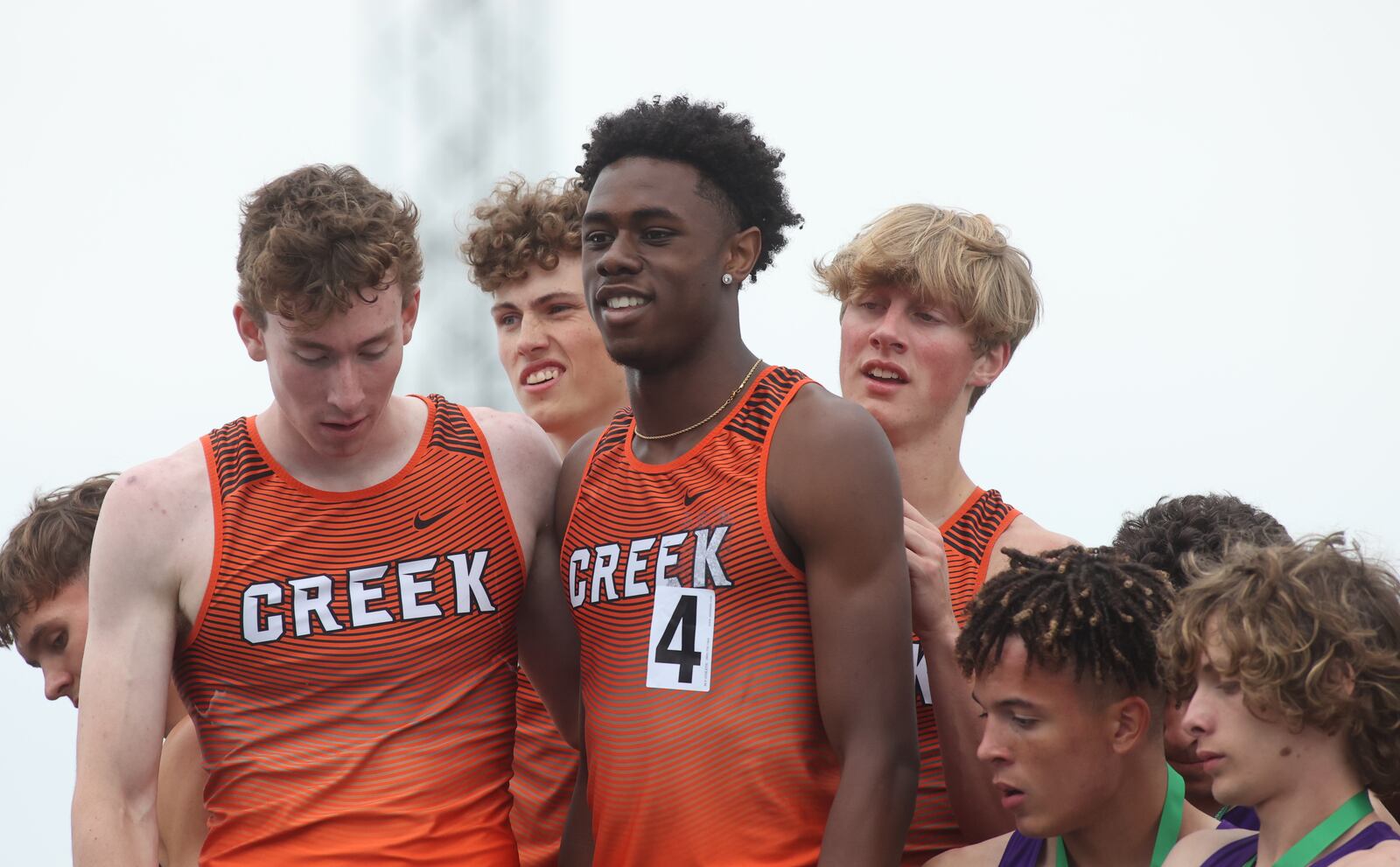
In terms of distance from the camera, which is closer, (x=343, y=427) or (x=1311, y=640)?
(x=1311, y=640)

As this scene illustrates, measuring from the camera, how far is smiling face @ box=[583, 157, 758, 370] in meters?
3.59

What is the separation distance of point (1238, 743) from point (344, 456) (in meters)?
2.01

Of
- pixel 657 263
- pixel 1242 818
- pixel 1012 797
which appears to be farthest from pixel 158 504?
pixel 1242 818

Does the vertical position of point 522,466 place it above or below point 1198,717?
above

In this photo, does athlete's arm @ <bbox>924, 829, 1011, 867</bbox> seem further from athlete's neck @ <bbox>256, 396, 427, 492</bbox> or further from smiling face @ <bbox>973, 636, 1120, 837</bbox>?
athlete's neck @ <bbox>256, 396, 427, 492</bbox>

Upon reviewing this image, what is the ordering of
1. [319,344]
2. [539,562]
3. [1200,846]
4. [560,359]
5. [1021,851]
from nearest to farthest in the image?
[1200,846] → [1021,851] → [319,344] → [539,562] → [560,359]

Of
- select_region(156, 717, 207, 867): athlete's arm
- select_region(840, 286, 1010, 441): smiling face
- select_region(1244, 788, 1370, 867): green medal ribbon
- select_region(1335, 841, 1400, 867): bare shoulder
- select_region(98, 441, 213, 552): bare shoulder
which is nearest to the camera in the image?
select_region(1335, 841, 1400, 867): bare shoulder

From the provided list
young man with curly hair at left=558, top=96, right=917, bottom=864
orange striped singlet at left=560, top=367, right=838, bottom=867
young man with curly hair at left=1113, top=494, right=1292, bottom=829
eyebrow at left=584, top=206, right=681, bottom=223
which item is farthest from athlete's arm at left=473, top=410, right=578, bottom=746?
young man with curly hair at left=1113, top=494, right=1292, bottom=829

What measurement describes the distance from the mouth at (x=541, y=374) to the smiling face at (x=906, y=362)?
3.21 ft

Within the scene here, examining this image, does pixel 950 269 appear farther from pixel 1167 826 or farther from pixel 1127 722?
pixel 1167 826

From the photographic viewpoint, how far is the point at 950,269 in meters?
4.41

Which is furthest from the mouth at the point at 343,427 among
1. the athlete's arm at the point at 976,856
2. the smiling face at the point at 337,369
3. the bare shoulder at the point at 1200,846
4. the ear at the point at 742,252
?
the bare shoulder at the point at 1200,846

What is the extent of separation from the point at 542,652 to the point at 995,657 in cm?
111

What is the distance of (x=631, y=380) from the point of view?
3748 millimetres
